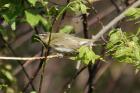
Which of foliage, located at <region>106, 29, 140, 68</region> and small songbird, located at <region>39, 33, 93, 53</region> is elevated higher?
foliage, located at <region>106, 29, 140, 68</region>

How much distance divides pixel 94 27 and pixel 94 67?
8.94 feet

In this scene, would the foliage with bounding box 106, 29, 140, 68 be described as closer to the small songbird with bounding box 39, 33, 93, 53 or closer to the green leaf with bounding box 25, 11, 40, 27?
→ the small songbird with bounding box 39, 33, 93, 53

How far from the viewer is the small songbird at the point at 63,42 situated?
2697 millimetres

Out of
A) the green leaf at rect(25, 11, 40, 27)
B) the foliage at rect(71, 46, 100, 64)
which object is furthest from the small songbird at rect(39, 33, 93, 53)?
the foliage at rect(71, 46, 100, 64)

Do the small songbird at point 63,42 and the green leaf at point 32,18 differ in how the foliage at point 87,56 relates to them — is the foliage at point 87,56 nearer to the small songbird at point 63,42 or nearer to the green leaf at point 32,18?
the small songbird at point 63,42

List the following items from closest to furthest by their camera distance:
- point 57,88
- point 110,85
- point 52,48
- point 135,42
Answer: point 135,42
point 52,48
point 110,85
point 57,88

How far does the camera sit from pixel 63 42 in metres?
2.88

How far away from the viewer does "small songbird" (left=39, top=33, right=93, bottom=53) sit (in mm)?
2697

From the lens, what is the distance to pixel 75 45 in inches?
108

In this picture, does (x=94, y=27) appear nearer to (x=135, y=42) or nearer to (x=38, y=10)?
(x=38, y=10)

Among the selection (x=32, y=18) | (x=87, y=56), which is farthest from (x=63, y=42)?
(x=87, y=56)

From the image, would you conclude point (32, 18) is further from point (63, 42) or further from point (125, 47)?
point (125, 47)

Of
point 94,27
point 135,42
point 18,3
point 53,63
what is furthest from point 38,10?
point 53,63

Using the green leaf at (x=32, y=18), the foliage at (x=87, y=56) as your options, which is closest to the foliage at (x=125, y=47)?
the foliage at (x=87, y=56)
